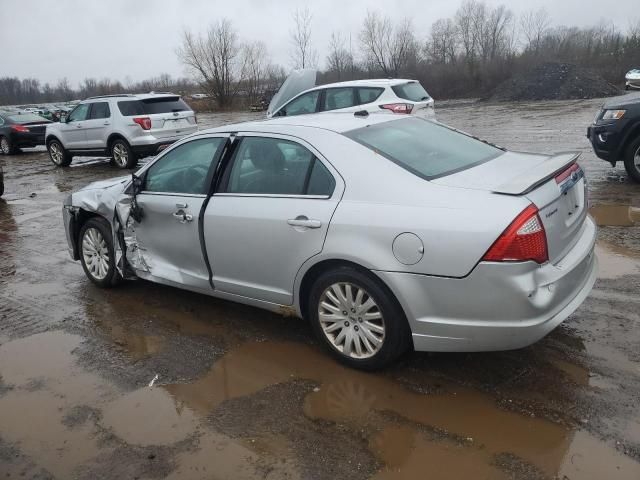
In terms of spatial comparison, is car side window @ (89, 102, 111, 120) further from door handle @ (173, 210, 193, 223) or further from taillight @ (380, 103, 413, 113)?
door handle @ (173, 210, 193, 223)

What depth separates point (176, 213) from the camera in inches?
168

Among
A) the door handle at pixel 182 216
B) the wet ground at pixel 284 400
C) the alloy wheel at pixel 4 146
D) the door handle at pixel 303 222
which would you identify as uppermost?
the door handle at pixel 303 222

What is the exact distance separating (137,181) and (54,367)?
1641 mm

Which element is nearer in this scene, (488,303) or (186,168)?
(488,303)

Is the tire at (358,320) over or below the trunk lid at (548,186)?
below

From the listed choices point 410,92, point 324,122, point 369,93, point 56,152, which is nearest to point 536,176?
point 324,122

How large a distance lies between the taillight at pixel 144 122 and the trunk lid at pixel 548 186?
10812 millimetres

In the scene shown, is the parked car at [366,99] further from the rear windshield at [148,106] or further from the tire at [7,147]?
the tire at [7,147]

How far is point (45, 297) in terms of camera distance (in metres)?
5.28

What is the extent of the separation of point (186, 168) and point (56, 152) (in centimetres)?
1298

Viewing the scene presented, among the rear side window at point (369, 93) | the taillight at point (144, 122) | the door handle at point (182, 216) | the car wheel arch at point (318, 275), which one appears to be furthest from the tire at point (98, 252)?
the taillight at point (144, 122)

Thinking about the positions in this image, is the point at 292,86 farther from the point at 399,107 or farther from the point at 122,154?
the point at 122,154

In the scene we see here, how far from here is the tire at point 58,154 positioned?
50.3ft

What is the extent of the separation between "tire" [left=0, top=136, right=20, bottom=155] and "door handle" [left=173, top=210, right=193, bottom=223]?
1803cm
